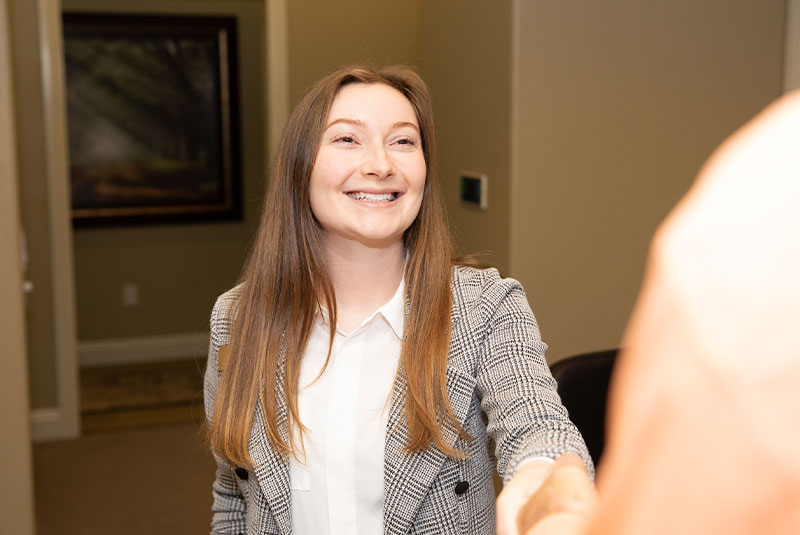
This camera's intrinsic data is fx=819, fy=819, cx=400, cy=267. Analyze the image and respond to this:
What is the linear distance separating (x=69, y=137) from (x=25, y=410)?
3900 millimetres

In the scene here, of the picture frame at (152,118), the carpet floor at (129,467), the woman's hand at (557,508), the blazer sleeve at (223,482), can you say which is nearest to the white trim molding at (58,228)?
the carpet floor at (129,467)

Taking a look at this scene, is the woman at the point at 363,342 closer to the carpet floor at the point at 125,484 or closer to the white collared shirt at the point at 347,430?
the white collared shirt at the point at 347,430

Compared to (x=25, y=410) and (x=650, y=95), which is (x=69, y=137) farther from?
(x=650, y=95)

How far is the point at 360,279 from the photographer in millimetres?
1514

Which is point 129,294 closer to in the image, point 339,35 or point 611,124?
point 339,35

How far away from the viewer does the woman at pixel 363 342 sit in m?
1.39

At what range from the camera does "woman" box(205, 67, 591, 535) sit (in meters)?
1.39

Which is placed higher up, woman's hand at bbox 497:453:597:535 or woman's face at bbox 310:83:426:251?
woman's face at bbox 310:83:426:251

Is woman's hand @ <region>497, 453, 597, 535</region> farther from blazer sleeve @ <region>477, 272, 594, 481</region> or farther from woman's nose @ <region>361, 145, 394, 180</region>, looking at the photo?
woman's nose @ <region>361, 145, 394, 180</region>

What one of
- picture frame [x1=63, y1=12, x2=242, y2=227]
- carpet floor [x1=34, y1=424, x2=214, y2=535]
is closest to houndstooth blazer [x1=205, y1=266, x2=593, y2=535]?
carpet floor [x1=34, y1=424, x2=214, y2=535]

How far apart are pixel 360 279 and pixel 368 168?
9.0 inches

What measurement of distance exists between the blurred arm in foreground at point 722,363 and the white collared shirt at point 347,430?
1184 mm

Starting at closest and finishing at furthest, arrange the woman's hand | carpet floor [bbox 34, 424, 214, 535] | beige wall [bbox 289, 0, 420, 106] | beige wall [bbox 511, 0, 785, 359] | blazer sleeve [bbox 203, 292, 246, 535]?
1. the woman's hand
2. blazer sleeve [bbox 203, 292, 246, 535]
3. beige wall [bbox 511, 0, 785, 359]
4. carpet floor [bbox 34, 424, 214, 535]
5. beige wall [bbox 289, 0, 420, 106]

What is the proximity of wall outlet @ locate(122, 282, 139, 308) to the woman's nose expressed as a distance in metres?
5.29
